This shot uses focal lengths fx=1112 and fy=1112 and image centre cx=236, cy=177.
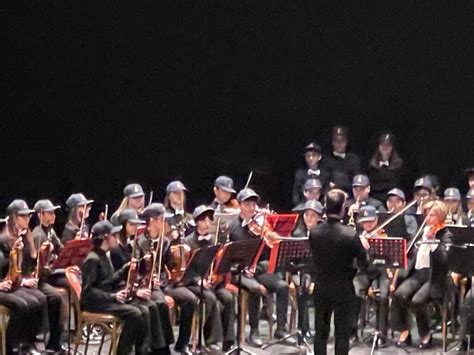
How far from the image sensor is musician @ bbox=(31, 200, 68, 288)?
1149 cm

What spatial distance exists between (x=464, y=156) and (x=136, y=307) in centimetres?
638

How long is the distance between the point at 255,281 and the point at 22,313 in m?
2.71

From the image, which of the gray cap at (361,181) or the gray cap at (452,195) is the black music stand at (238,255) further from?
the gray cap at (452,195)

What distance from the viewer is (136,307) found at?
1066cm

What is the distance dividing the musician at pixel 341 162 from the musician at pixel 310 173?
0.11 metres

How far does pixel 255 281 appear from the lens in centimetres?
1234

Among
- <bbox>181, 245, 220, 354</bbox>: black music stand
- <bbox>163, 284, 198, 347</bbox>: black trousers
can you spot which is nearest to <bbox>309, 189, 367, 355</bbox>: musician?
<bbox>181, 245, 220, 354</bbox>: black music stand

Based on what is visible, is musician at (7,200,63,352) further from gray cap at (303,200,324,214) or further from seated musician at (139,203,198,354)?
gray cap at (303,200,324,214)

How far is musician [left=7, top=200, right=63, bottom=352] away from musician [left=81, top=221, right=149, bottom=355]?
956mm

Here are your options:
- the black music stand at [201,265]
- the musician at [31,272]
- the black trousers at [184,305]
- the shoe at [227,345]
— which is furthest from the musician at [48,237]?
the shoe at [227,345]

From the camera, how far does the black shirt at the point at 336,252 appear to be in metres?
9.52

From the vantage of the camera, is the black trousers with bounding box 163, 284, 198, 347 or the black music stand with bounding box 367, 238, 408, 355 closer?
the black music stand with bounding box 367, 238, 408, 355

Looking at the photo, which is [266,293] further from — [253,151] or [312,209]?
[253,151]

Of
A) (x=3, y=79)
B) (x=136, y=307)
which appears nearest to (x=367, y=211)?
(x=136, y=307)
